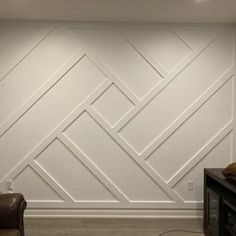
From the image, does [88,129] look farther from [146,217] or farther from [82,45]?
[146,217]

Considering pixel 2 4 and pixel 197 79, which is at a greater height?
pixel 2 4

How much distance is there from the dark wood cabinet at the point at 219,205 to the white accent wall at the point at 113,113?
1.95 feet

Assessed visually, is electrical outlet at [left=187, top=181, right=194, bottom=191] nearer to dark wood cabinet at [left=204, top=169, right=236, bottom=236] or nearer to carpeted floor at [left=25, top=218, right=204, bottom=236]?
carpeted floor at [left=25, top=218, right=204, bottom=236]

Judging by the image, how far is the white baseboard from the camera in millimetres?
3777

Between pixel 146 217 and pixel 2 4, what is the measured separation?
9.77ft

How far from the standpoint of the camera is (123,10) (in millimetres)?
3320

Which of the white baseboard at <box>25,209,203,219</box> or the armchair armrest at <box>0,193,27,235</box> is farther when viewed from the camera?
the white baseboard at <box>25,209,203,219</box>

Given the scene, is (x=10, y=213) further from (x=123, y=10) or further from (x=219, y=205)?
(x=123, y=10)

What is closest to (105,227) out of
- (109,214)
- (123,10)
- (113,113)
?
(109,214)

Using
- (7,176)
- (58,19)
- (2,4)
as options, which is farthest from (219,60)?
(7,176)

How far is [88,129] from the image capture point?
3762mm

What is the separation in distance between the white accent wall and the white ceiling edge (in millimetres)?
145

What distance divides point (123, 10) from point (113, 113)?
4.00ft

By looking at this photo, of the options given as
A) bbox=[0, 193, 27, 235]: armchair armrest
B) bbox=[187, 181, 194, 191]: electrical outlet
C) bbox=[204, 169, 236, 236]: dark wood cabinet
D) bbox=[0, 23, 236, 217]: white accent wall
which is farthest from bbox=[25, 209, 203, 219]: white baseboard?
bbox=[0, 193, 27, 235]: armchair armrest
